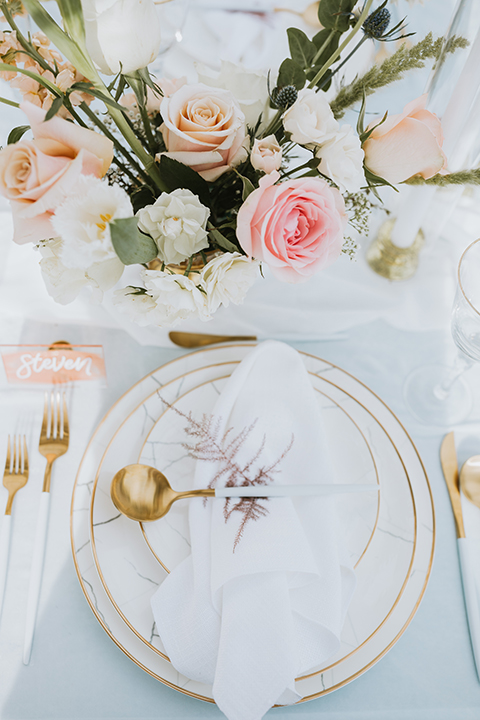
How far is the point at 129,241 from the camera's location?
31 cm

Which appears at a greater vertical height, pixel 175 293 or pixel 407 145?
pixel 407 145

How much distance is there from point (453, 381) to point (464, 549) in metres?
0.21

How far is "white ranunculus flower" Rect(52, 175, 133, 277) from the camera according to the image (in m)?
0.29

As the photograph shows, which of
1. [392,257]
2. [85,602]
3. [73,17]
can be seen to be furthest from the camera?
[392,257]

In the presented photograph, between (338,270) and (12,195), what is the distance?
1.62ft

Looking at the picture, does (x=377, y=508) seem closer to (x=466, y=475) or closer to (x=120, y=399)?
(x=466, y=475)

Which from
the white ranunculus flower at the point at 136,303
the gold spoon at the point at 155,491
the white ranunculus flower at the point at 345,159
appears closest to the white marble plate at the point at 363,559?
the gold spoon at the point at 155,491

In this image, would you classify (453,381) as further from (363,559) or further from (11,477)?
(11,477)

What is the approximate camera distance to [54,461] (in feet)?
1.80

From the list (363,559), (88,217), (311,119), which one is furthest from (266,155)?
(363,559)

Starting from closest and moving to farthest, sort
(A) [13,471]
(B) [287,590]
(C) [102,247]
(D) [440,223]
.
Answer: (C) [102,247], (B) [287,590], (A) [13,471], (D) [440,223]

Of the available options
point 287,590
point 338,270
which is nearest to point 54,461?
point 287,590

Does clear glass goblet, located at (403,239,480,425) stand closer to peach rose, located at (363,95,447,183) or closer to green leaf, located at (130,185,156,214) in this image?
peach rose, located at (363,95,447,183)

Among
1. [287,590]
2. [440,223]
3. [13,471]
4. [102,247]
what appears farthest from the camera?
[440,223]
